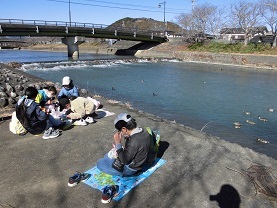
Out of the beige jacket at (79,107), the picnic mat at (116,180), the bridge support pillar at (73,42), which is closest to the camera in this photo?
the picnic mat at (116,180)

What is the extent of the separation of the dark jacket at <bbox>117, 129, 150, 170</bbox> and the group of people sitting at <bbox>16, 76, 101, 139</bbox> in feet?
7.87

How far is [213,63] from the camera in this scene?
113ft

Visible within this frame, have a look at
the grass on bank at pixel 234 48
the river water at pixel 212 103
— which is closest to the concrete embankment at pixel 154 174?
the river water at pixel 212 103

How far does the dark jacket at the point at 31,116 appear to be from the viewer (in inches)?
190

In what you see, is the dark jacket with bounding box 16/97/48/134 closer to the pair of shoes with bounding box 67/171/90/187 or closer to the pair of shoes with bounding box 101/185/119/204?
the pair of shoes with bounding box 67/171/90/187

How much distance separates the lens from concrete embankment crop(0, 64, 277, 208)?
134 inches

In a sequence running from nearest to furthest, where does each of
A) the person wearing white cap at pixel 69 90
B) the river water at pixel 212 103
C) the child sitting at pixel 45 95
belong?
the child sitting at pixel 45 95, the person wearing white cap at pixel 69 90, the river water at pixel 212 103

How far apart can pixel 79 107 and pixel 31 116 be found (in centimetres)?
135

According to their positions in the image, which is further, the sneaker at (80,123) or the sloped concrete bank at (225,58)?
the sloped concrete bank at (225,58)

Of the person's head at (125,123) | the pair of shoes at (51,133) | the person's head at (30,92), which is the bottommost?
the pair of shoes at (51,133)

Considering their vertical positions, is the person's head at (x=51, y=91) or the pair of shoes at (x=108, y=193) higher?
the person's head at (x=51, y=91)

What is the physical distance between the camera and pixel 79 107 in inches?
241

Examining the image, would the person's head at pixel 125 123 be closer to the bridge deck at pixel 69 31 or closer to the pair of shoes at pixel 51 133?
the pair of shoes at pixel 51 133

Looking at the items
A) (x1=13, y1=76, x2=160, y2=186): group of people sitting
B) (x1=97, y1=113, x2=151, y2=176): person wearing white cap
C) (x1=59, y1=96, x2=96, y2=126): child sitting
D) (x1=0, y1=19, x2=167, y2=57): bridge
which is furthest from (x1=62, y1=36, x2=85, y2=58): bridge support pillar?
(x1=97, y1=113, x2=151, y2=176): person wearing white cap
